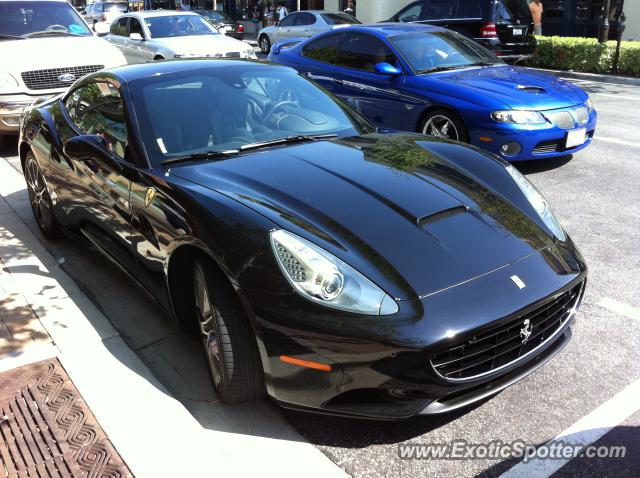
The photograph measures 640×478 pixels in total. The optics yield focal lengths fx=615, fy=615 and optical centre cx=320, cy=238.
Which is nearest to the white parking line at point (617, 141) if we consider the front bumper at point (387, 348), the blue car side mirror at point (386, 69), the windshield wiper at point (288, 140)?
the blue car side mirror at point (386, 69)

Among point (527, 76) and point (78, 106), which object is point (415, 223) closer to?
point (78, 106)

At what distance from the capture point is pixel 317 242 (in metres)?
2.63

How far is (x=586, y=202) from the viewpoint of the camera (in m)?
5.66

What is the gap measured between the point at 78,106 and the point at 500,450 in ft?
12.1

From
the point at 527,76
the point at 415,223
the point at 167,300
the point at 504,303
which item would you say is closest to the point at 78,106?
the point at 167,300

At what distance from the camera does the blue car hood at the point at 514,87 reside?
6.27 meters

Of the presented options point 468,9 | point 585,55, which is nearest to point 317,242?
point 468,9

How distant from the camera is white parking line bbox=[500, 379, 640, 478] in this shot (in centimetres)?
247

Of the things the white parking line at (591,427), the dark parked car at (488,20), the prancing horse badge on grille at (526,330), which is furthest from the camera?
the dark parked car at (488,20)

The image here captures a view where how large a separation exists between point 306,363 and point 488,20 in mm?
11842

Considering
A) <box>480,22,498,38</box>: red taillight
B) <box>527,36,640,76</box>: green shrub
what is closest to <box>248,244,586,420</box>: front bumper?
<box>480,22,498,38</box>: red taillight

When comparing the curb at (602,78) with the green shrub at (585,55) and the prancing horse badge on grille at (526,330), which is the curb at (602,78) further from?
the prancing horse badge on grille at (526,330)

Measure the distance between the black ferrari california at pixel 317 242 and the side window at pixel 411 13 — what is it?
10229mm

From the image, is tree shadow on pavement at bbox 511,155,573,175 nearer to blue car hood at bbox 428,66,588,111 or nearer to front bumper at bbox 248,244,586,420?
blue car hood at bbox 428,66,588,111
